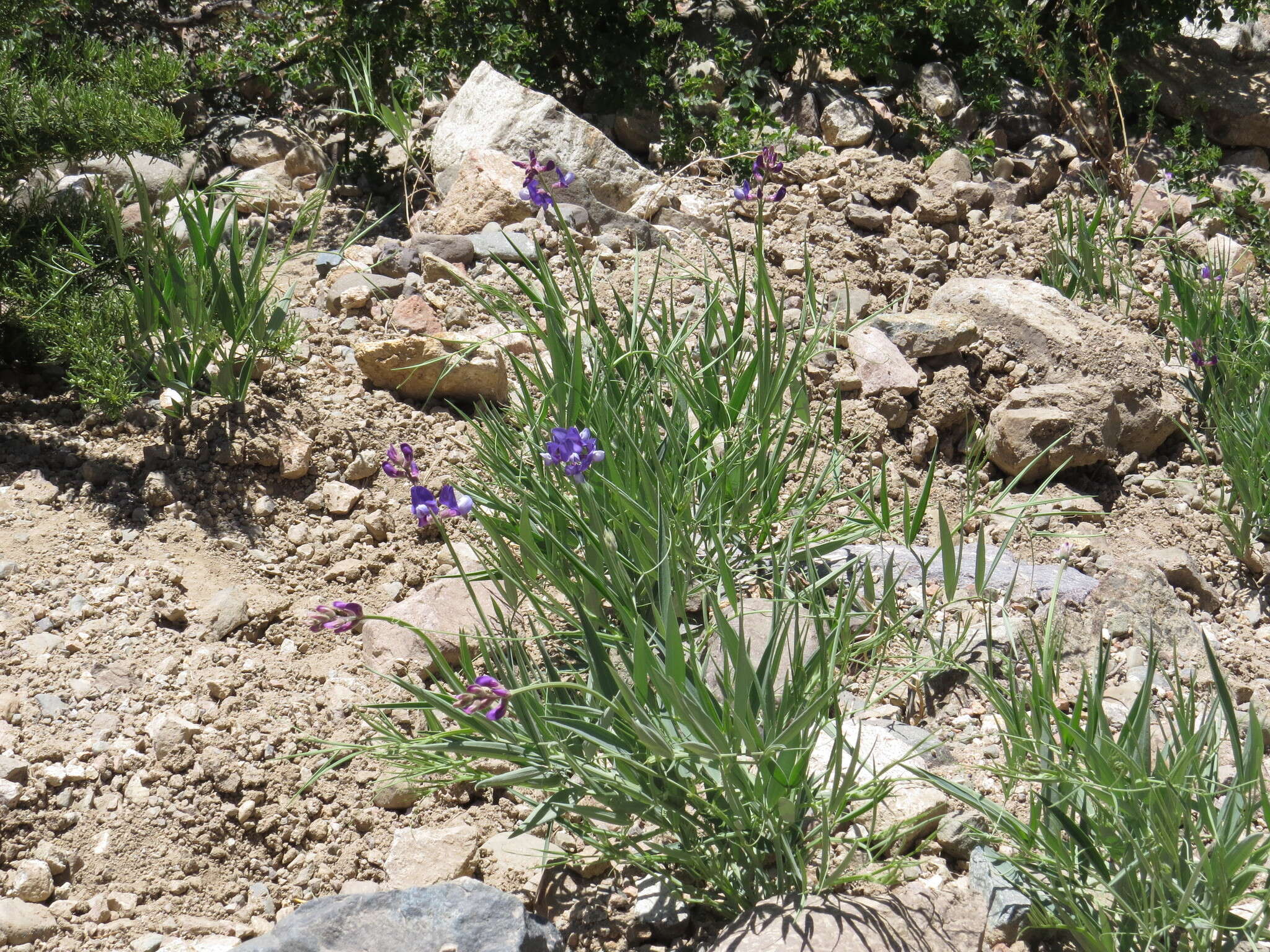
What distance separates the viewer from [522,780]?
1.70 m

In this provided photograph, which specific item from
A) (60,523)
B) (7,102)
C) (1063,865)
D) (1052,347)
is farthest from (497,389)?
(1063,865)

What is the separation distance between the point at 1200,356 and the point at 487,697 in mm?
2574

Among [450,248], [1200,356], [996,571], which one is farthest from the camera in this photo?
[450,248]

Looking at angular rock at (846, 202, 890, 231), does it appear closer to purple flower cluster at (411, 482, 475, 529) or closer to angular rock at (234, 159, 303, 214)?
angular rock at (234, 159, 303, 214)

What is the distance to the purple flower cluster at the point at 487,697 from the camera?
154 cm

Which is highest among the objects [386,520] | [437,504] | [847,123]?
[847,123]

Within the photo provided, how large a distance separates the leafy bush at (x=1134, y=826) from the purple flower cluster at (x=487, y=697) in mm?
677

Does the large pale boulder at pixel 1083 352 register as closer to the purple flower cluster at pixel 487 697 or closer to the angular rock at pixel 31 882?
the purple flower cluster at pixel 487 697

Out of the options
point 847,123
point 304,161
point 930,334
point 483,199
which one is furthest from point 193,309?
point 847,123

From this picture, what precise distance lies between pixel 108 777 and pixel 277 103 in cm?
305

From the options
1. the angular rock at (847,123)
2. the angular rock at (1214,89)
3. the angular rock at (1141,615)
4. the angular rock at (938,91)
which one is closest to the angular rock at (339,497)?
the angular rock at (1141,615)

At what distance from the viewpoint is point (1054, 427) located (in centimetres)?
299

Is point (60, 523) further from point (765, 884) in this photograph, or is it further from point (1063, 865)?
point (1063, 865)

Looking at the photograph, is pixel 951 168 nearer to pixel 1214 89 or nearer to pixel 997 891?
pixel 1214 89
